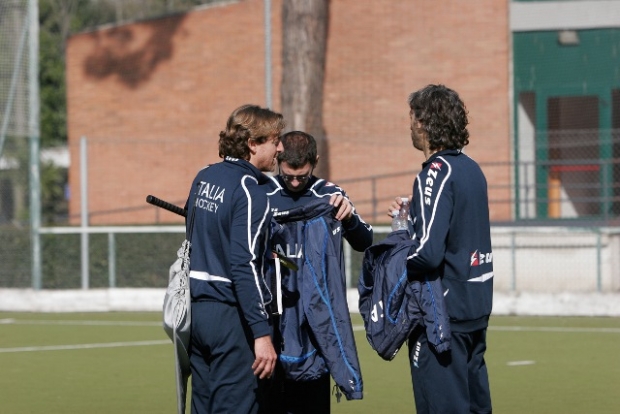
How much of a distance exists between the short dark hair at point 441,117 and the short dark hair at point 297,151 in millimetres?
1274

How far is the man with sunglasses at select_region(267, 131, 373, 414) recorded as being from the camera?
20.5 feet

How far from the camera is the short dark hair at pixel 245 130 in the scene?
19.5 ft

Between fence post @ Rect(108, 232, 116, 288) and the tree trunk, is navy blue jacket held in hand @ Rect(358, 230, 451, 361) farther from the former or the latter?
the tree trunk

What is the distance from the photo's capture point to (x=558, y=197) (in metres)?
21.5

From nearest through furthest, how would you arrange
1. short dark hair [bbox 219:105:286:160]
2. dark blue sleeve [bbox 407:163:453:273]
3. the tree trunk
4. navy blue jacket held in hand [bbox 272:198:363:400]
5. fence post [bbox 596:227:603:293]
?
dark blue sleeve [bbox 407:163:453:273] < short dark hair [bbox 219:105:286:160] < navy blue jacket held in hand [bbox 272:198:363:400] < fence post [bbox 596:227:603:293] < the tree trunk

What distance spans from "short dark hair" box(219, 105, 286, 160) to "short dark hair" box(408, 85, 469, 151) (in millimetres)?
720

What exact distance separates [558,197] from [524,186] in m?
1.53

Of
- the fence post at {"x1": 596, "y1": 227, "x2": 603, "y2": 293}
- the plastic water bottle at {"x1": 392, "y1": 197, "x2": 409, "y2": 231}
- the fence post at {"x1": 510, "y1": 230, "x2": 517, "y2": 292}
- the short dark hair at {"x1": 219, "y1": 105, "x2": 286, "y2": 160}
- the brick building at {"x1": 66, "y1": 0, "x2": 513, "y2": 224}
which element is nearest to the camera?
the short dark hair at {"x1": 219, "y1": 105, "x2": 286, "y2": 160}

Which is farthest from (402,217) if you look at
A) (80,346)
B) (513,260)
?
(513,260)

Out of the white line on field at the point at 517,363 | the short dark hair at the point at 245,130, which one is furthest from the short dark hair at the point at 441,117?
the white line on field at the point at 517,363

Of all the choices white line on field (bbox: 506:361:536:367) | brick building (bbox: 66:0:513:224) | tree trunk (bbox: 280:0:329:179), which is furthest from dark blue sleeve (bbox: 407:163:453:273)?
brick building (bbox: 66:0:513:224)

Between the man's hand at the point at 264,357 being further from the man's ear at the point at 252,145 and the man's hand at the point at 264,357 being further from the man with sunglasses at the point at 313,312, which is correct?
the man's ear at the point at 252,145

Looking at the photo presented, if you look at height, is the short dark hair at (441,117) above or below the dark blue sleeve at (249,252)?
above

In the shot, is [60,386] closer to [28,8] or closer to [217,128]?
[28,8]
